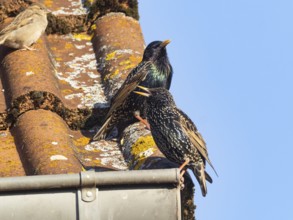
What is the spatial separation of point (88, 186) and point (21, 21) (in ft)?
13.0

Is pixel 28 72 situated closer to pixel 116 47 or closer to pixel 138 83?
pixel 116 47

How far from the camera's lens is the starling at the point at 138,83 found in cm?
685

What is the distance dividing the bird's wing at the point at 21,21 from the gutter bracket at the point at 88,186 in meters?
3.46

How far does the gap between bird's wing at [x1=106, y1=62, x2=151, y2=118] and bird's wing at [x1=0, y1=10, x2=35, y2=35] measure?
809 mm

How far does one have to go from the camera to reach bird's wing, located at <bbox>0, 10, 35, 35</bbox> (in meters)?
7.91

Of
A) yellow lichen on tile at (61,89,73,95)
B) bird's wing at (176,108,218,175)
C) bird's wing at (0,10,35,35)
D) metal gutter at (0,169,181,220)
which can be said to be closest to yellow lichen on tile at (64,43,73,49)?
bird's wing at (0,10,35,35)

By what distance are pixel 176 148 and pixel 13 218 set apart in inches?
112

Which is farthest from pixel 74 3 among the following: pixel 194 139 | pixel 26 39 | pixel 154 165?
pixel 154 165

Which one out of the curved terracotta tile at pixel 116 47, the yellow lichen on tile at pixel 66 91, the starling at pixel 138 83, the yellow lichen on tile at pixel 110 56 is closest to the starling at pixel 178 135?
the starling at pixel 138 83

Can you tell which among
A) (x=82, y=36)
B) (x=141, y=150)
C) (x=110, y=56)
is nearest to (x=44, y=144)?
(x=141, y=150)

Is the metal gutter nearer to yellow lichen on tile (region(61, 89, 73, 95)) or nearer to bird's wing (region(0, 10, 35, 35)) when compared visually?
yellow lichen on tile (region(61, 89, 73, 95))

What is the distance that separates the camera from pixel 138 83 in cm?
783

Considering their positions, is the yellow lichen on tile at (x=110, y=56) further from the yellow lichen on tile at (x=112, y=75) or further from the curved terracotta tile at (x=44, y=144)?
the curved terracotta tile at (x=44, y=144)

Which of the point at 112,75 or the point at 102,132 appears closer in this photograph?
the point at 102,132
